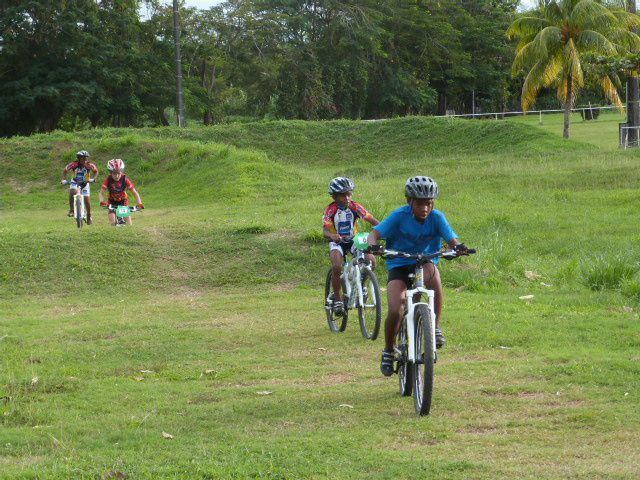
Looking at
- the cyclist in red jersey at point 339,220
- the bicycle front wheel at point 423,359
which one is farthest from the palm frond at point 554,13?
the bicycle front wheel at point 423,359

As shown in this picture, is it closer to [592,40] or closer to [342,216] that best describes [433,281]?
[342,216]

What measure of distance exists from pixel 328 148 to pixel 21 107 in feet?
58.1

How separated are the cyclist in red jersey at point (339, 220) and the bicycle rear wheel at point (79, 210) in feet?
37.0

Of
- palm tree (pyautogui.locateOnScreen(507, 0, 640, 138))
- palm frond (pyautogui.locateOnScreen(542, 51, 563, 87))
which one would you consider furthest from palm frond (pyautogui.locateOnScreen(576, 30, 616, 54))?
palm frond (pyautogui.locateOnScreen(542, 51, 563, 87))

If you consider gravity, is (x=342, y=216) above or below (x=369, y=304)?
above

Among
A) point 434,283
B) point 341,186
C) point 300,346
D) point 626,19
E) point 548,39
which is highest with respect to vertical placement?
point 626,19

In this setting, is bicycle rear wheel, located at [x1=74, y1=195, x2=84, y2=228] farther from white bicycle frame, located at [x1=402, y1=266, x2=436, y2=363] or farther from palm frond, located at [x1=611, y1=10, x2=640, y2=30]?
palm frond, located at [x1=611, y1=10, x2=640, y2=30]

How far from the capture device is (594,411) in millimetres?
6980

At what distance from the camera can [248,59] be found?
2248 inches

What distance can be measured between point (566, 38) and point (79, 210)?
23248mm

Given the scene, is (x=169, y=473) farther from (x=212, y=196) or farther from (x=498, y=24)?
(x=498, y=24)

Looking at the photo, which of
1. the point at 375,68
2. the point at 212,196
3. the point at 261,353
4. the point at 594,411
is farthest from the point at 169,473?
the point at 375,68

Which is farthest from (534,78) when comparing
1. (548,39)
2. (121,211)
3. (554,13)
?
(121,211)

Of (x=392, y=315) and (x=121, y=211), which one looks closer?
(x=392, y=315)
